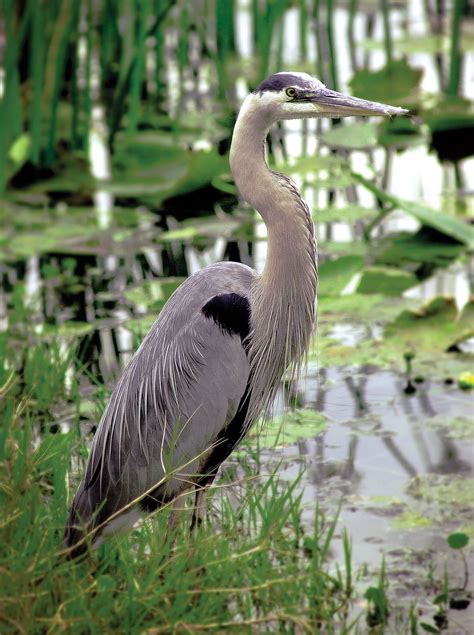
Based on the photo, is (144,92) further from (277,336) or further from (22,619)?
(22,619)

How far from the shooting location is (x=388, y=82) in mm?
8242

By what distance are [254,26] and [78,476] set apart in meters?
Result: 4.83

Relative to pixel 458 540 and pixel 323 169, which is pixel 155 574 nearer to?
pixel 458 540

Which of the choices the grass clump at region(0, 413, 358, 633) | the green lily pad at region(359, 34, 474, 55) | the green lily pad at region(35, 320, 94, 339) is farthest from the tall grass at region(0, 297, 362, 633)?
the green lily pad at region(359, 34, 474, 55)

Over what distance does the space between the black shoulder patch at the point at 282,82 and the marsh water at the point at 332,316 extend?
95 centimetres

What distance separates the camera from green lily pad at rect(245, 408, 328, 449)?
14.4 feet

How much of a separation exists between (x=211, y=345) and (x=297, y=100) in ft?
2.42

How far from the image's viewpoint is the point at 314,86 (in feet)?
11.4

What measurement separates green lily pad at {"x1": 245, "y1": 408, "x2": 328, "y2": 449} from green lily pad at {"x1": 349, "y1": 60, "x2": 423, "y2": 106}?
392 centimetres

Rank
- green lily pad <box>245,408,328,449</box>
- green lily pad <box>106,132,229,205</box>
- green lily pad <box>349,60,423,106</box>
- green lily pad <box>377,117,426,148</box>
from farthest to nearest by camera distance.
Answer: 1. green lily pad <box>349,60,423,106</box>
2. green lily pad <box>377,117,426,148</box>
3. green lily pad <box>106,132,229,205</box>
4. green lily pad <box>245,408,328,449</box>

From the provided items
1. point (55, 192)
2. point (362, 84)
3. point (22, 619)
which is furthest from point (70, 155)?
point (22, 619)

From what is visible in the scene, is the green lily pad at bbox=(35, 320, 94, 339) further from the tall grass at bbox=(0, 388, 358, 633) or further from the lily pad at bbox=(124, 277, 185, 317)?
the tall grass at bbox=(0, 388, 358, 633)

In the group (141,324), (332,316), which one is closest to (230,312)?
(141,324)

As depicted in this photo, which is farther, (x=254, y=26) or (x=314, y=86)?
(x=254, y=26)
